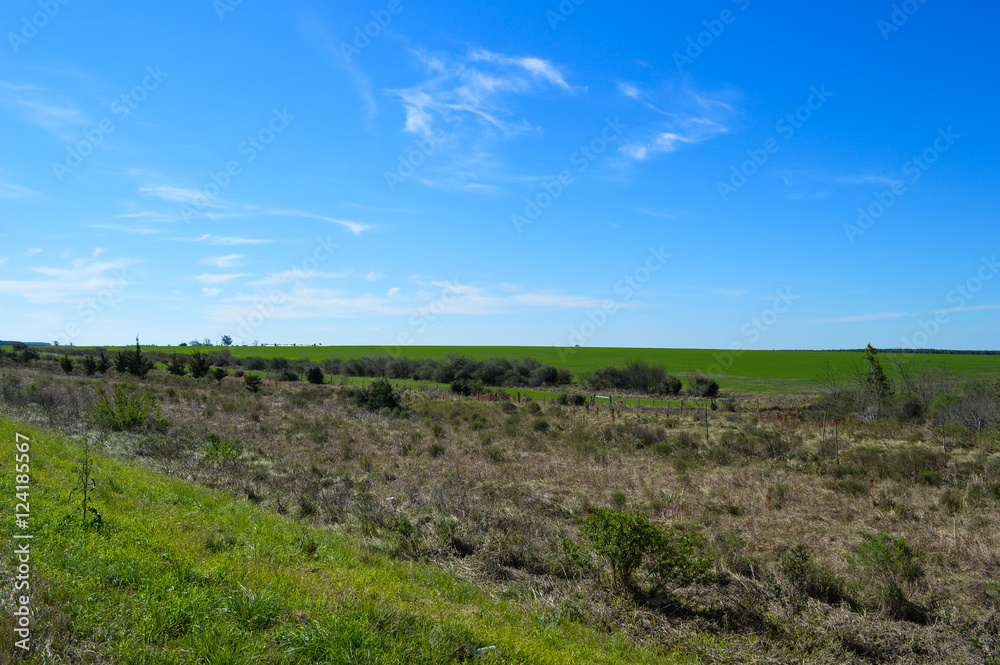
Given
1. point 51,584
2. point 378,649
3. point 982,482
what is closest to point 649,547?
point 378,649

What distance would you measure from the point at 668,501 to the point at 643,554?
4909mm

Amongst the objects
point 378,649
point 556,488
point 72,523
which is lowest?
point 556,488

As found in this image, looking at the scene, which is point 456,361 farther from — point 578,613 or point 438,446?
point 578,613

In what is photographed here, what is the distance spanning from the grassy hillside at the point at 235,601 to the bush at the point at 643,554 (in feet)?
4.91

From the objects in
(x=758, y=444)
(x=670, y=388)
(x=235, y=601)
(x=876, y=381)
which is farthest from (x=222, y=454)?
(x=670, y=388)

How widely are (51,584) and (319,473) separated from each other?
1036 centimetres

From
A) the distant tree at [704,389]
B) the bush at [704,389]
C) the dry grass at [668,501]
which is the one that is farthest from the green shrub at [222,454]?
the distant tree at [704,389]

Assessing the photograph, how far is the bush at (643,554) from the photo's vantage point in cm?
775

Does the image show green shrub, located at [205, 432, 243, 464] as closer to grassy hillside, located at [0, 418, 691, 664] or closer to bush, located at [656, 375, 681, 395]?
grassy hillside, located at [0, 418, 691, 664]

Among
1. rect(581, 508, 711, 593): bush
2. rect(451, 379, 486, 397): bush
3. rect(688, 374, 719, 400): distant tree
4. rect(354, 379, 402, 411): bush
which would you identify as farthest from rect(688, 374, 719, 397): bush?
rect(581, 508, 711, 593): bush

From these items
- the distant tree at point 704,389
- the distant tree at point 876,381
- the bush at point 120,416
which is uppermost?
the distant tree at point 876,381

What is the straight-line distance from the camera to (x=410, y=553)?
8.76 meters

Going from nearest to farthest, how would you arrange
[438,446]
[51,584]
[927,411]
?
[51,584] → [438,446] → [927,411]

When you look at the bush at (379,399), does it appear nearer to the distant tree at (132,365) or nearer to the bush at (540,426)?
the bush at (540,426)
